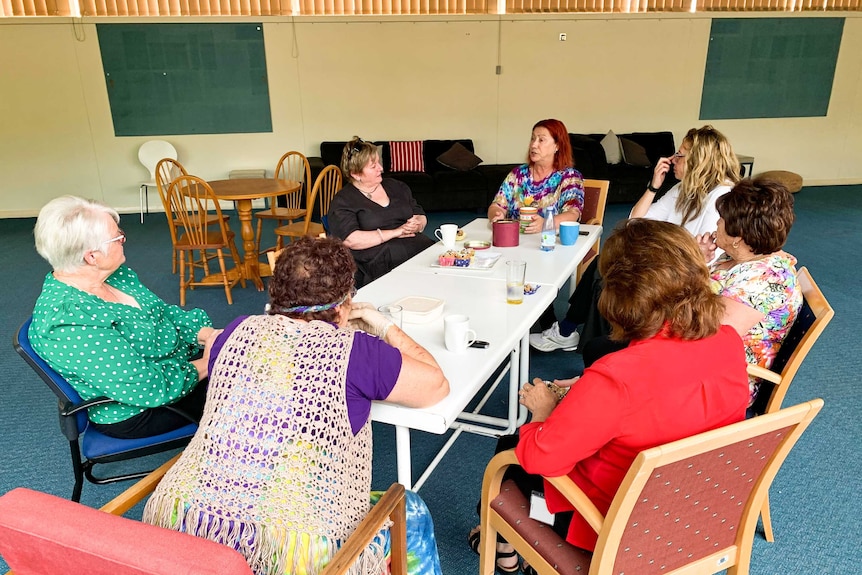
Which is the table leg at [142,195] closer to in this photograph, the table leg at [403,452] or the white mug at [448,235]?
the white mug at [448,235]

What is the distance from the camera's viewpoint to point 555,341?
3215mm

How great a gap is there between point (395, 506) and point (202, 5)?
681cm

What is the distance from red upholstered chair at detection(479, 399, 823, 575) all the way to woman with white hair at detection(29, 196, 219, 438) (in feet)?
3.21

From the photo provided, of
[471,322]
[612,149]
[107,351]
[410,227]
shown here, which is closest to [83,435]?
[107,351]

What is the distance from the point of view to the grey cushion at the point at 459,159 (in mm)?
6883

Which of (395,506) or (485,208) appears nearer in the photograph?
(395,506)

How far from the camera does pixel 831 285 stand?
169 inches

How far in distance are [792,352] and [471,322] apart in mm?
934

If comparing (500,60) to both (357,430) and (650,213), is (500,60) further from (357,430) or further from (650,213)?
(357,430)

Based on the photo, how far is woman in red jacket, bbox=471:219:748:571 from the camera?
1195 mm

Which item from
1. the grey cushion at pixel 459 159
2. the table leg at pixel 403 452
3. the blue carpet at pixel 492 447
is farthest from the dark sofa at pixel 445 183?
the table leg at pixel 403 452

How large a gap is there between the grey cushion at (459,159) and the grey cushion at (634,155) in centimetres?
167

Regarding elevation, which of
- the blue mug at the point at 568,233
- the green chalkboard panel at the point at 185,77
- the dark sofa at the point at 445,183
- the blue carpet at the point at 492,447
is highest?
the green chalkboard panel at the point at 185,77

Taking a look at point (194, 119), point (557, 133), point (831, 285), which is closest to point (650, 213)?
point (557, 133)
